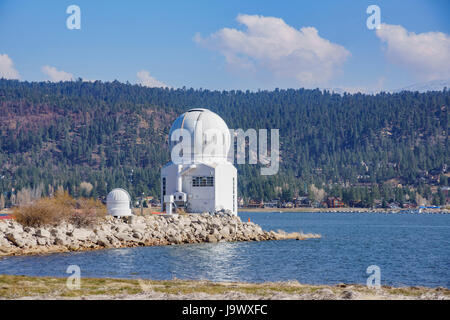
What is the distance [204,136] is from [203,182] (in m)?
4.11

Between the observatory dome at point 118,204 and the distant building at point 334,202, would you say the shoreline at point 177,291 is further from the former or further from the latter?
the distant building at point 334,202

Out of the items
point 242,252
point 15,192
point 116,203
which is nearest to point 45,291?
point 242,252

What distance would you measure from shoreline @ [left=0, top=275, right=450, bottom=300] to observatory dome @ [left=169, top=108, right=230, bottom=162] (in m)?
32.7

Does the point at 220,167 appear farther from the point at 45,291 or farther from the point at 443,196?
the point at 443,196

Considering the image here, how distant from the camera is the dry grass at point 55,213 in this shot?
41.7 m

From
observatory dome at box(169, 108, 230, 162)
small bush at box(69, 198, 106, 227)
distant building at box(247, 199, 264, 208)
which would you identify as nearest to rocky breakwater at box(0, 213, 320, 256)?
small bush at box(69, 198, 106, 227)

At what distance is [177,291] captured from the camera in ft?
67.9

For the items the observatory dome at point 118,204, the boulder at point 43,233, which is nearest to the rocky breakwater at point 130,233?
the boulder at point 43,233

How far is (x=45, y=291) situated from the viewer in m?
20.2

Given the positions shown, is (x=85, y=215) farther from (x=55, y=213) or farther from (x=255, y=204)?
(x=255, y=204)

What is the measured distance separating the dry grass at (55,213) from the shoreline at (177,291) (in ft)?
58.4

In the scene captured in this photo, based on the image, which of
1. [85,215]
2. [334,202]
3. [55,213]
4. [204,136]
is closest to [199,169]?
[204,136]

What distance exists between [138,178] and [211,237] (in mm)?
106027

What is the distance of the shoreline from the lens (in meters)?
18.8
